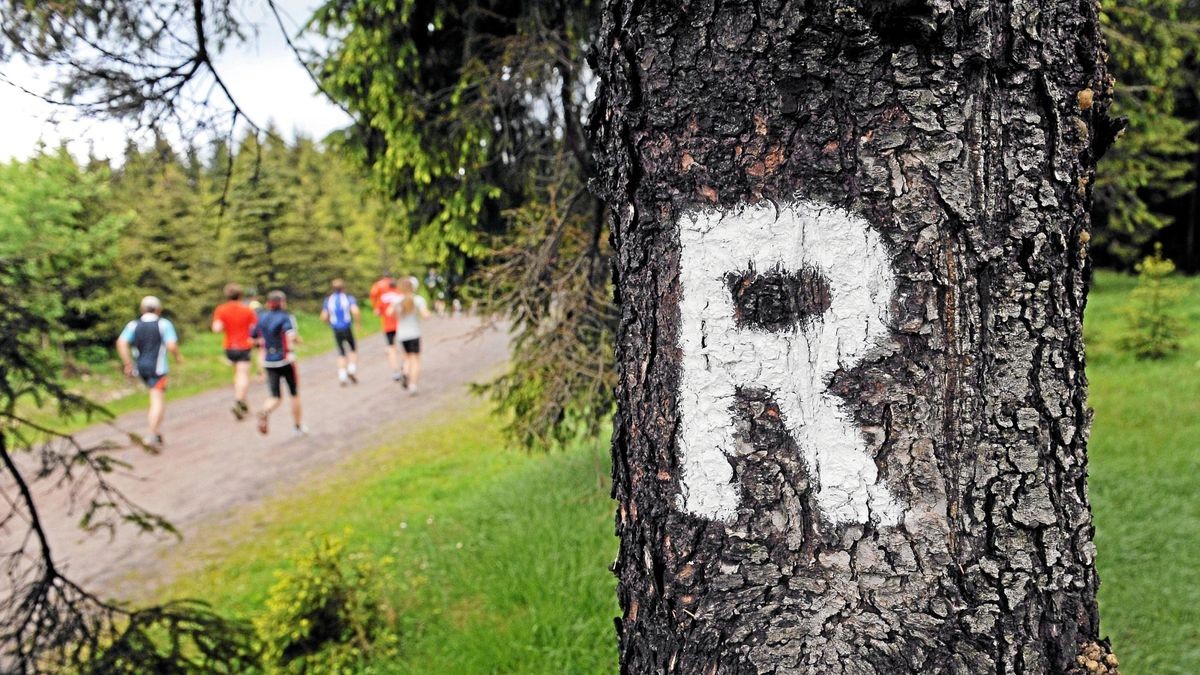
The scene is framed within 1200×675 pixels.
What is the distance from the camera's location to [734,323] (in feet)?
3.42

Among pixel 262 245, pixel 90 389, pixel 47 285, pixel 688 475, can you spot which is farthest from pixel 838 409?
pixel 262 245

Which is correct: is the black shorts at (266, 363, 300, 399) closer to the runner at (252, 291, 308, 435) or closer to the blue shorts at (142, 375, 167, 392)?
the runner at (252, 291, 308, 435)

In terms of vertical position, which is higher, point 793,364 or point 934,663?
point 793,364

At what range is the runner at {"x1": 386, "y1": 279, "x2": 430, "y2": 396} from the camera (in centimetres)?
971

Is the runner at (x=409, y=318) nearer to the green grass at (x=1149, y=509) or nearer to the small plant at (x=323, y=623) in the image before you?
the small plant at (x=323, y=623)

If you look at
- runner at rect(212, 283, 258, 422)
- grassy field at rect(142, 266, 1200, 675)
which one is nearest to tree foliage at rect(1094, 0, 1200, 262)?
grassy field at rect(142, 266, 1200, 675)

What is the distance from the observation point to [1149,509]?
5172mm

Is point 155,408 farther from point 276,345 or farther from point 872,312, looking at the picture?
point 872,312

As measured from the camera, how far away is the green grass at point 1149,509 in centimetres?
382

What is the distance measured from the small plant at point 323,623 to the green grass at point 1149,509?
12.8 feet

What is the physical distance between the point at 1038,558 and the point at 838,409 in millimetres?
342

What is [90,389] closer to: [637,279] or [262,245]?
[262,245]

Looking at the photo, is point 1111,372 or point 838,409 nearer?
point 838,409

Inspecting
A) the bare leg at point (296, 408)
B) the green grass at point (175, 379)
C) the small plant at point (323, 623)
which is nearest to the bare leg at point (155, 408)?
the bare leg at point (296, 408)
